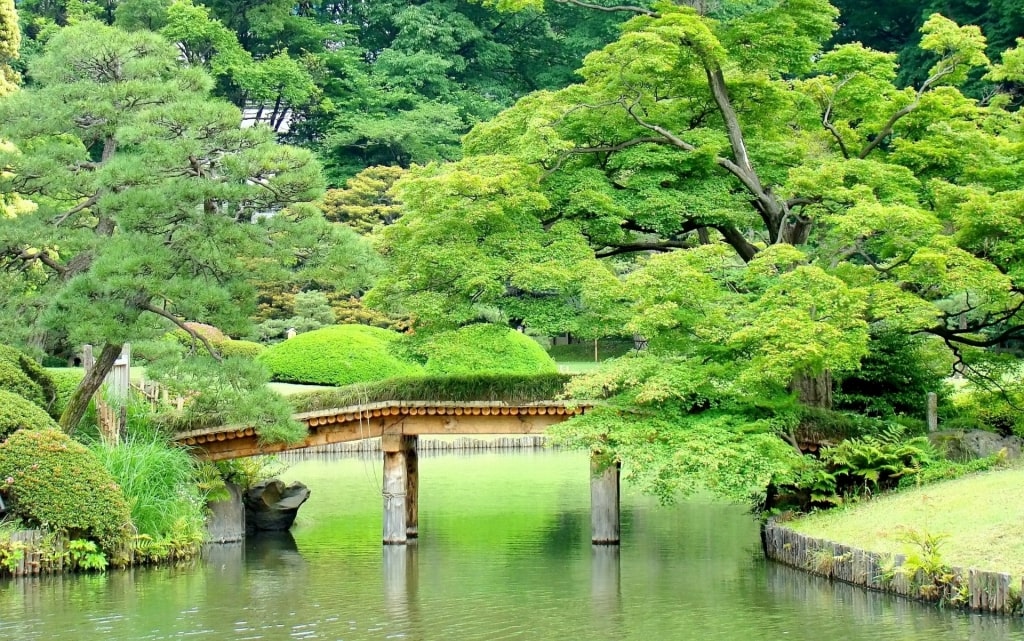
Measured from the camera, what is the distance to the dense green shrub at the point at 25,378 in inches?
779

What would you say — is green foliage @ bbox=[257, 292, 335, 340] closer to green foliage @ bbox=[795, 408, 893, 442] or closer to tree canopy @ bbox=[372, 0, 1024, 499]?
tree canopy @ bbox=[372, 0, 1024, 499]

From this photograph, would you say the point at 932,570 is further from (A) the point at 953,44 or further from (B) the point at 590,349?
(B) the point at 590,349

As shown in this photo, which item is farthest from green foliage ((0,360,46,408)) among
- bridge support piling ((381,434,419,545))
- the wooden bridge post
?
the wooden bridge post

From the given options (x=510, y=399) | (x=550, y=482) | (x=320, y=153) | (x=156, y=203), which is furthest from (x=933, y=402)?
(x=320, y=153)

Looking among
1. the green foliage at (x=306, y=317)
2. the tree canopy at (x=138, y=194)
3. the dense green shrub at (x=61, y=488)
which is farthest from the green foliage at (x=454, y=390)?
the green foliage at (x=306, y=317)

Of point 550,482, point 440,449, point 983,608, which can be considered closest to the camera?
point 983,608

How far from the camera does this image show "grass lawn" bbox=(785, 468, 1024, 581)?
1447 cm

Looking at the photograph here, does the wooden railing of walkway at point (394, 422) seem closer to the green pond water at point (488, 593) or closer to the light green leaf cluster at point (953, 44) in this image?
the green pond water at point (488, 593)

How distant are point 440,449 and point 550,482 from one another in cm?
617

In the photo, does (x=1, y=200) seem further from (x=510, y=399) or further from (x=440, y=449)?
(x=440, y=449)

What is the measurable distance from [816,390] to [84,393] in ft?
37.8

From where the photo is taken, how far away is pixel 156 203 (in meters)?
18.5

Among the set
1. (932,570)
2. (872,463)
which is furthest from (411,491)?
(932,570)

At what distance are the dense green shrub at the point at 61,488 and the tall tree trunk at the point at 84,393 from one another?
1921 mm
